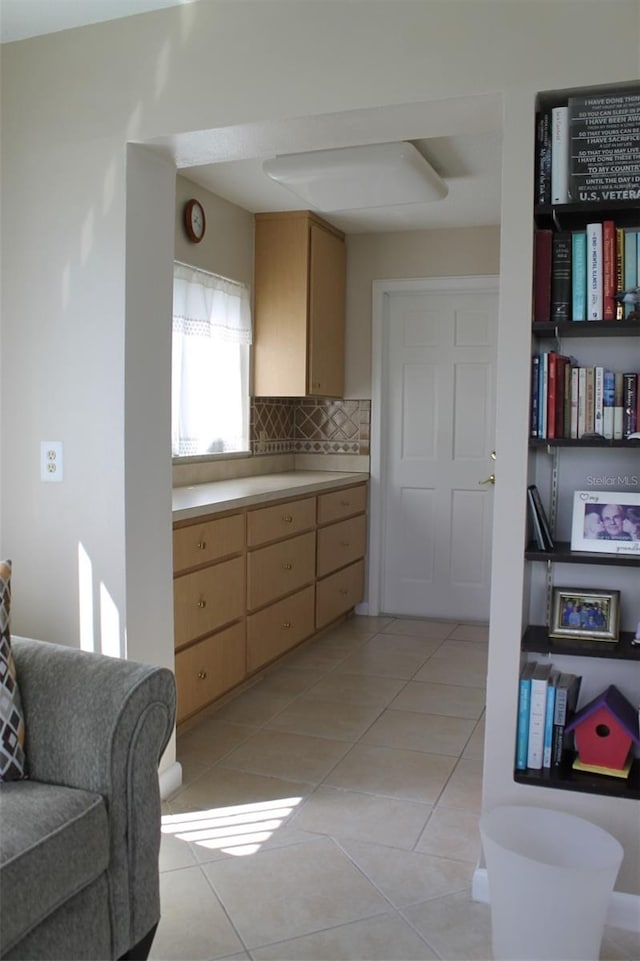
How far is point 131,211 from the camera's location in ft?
8.42

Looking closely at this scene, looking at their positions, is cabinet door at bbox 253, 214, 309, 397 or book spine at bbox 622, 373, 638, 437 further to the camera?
cabinet door at bbox 253, 214, 309, 397

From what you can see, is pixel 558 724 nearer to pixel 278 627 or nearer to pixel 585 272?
pixel 585 272

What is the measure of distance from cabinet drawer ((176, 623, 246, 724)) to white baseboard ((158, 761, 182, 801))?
0.30m

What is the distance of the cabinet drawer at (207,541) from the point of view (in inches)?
125

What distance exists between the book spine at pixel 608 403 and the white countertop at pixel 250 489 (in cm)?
158

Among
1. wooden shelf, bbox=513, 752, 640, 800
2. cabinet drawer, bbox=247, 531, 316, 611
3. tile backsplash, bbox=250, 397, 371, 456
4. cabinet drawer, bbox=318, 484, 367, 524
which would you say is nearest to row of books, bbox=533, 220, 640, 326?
wooden shelf, bbox=513, 752, 640, 800

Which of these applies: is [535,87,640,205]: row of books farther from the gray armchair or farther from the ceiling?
the gray armchair

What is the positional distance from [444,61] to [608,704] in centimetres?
169

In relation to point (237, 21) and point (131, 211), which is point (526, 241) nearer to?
point (237, 21)

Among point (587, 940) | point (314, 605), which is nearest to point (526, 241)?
point (587, 940)

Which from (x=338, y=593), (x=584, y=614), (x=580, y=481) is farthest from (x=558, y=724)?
(x=338, y=593)

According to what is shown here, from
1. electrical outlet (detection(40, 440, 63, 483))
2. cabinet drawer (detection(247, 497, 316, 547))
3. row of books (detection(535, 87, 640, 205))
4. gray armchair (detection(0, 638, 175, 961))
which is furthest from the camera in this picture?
cabinet drawer (detection(247, 497, 316, 547))

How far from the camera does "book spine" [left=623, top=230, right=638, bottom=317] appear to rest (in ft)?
7.00

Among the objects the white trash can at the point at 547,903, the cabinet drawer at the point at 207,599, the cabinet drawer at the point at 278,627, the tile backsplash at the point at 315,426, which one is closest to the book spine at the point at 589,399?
the white trash can at the point at 547,903
